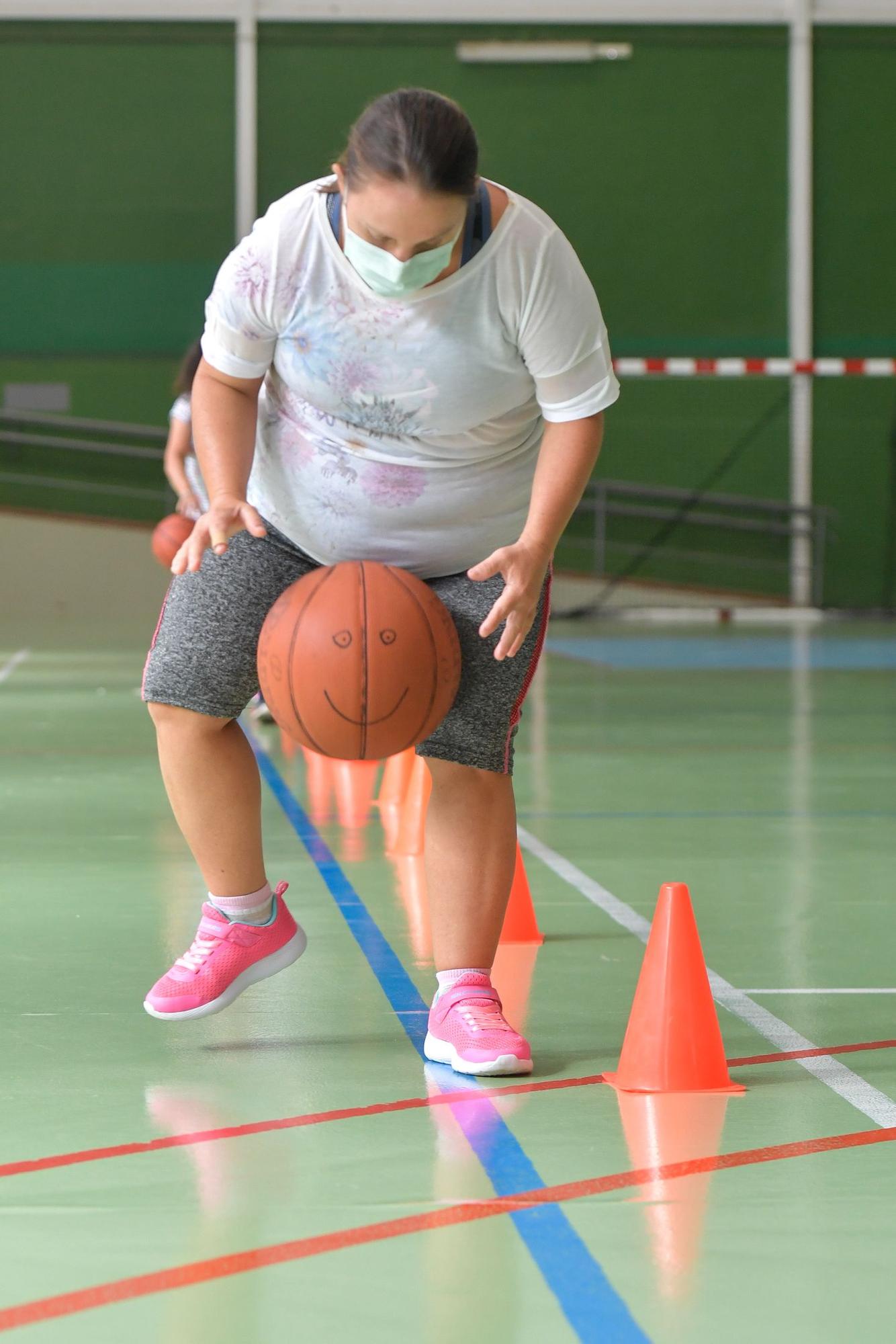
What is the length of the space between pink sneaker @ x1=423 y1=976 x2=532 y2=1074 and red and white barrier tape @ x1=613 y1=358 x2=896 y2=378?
1319cm

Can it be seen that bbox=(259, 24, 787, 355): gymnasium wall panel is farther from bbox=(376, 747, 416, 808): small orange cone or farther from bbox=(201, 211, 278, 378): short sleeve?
bbox=(201, 211, 278, 378): short sleeve

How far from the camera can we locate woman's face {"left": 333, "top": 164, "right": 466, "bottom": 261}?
253 cm

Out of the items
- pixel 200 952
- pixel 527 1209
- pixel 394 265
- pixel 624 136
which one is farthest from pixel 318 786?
pixel 624 136

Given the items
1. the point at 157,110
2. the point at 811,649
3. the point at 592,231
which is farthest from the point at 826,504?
the point at 157,110

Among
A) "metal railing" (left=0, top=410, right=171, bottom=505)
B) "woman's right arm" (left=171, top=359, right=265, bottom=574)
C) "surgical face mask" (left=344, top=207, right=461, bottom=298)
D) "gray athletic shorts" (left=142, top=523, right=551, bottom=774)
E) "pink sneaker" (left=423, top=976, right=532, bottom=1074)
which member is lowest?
"metal railing" (left=0, top=410, right=171, bottom=505)

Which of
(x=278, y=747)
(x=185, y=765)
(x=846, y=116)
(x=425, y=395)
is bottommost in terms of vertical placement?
(x=278, y=747)

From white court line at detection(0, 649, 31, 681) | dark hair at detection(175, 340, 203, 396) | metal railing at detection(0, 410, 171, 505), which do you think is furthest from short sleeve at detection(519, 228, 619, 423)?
metal railing at detection(0, 410, 171, 505)

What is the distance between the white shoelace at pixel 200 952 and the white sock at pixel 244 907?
0.15 feet

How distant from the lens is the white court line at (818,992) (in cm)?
330

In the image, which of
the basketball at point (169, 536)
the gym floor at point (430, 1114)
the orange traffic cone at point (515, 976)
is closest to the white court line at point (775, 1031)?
the gym floor at point (430, 1114)

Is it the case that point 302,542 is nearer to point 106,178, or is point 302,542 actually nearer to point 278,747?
point 278,747

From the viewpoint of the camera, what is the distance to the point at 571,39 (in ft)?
54.7

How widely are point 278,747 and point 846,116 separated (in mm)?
11875

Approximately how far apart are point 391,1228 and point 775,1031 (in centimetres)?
111
